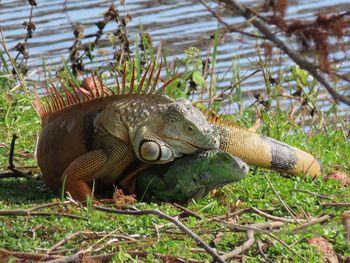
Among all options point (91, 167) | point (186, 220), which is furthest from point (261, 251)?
point (91, 167)

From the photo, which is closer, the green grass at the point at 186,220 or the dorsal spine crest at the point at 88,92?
the green grass at the point at 186,220

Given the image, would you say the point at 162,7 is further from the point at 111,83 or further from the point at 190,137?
the point at 190,137

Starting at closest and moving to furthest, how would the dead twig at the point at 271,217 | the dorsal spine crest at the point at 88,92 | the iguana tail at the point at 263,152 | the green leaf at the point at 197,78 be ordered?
the dead twig at the point at 271,217 → the dorsal spine crest at the point at 88,92 → the iguana tail at the point at 263,152 → the green leaf at the point at 197,78

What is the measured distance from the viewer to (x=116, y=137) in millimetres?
6395

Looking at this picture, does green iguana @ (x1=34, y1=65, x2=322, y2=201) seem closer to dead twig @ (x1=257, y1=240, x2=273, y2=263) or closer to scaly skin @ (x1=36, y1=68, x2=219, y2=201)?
scaly skin @ (x1=36, y1=68, x2=219, y2=201)

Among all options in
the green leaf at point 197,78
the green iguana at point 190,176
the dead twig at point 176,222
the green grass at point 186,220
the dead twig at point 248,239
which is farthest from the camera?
the green leaf at point 197,78

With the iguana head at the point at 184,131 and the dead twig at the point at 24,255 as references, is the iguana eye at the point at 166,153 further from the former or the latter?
the dead twig at the point at 24,255

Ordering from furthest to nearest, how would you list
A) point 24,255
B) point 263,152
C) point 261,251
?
point 263,152 → point 261,251 → point 24,255

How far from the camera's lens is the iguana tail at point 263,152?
22.9 feet

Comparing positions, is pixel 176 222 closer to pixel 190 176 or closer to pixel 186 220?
pixel 186 220

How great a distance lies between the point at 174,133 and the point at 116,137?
34cm

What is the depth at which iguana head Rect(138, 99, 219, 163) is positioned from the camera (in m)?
6.36

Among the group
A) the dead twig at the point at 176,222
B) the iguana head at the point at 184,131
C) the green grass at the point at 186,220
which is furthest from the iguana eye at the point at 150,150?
the dead twig at the point at 176,222

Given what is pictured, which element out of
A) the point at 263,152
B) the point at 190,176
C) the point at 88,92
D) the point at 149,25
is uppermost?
the point at 88,92
